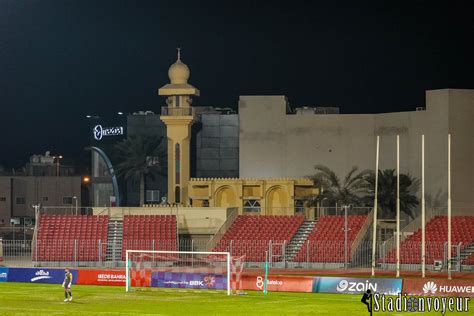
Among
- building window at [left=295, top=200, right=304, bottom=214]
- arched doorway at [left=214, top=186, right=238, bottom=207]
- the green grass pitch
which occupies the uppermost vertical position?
arched doorway at [left=214, top=186, right=238, bottom=207]

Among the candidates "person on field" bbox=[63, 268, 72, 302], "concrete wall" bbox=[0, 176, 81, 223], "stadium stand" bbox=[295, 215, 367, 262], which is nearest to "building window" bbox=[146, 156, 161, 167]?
"stadium stand" bbox=[295, 215, 367, 262]

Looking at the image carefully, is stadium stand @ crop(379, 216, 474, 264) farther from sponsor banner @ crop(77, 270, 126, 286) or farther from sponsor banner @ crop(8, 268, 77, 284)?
sponsor banner @ crop(8, 268, 77, 284)

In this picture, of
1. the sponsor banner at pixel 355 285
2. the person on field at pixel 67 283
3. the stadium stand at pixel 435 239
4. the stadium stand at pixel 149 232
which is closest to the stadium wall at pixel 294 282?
the sponsor banner at pixel 355 285

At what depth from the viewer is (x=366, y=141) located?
92125mm

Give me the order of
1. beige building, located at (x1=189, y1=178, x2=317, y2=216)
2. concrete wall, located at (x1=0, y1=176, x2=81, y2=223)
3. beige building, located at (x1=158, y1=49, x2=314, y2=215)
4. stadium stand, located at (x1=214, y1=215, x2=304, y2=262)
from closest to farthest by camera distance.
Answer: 1. stadium stand, located at (x1=214, y1=215, x2=304, y2=262)
2. beige building, located at (x1=189, y1=178, x2=317, y2=216)
3. beige building, located at (x1=158, y1=49, x2=314, y2=215)
4. concrete wall, located at (x1=0, y1=176, x2=81, y2=223)

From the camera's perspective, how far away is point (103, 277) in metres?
71.5

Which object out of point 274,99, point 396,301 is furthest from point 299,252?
point 396,301

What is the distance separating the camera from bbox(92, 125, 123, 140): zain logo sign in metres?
102

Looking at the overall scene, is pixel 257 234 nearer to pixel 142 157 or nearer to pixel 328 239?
pixel 328 239

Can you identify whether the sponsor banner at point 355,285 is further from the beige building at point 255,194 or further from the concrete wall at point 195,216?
the beige building at point 255,194

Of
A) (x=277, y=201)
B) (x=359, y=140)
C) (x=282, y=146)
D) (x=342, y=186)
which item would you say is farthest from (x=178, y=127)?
(x=359, y=140)

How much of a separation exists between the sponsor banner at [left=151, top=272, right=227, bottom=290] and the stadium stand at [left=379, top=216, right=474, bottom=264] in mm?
16110

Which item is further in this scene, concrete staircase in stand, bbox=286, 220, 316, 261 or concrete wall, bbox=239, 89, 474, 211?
concrete wall, bbox=239, 89, 474, 211

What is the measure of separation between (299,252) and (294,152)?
42.9 feet
